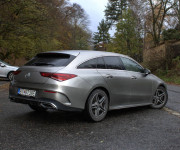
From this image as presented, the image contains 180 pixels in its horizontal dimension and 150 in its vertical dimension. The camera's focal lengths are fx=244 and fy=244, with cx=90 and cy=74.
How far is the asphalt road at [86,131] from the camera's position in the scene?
3.71 meters

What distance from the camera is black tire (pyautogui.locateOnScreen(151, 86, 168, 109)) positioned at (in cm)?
711

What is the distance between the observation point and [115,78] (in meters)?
5.70

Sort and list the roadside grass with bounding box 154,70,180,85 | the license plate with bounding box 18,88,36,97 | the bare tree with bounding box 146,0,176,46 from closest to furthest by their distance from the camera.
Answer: the license plate with bounding box 18,88,36,97
the roadside grass with bounding box 154,70,180,85
the bare tree with bounding box 146,0,176,46

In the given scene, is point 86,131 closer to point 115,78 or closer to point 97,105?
point 97,105

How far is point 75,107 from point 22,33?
43.0 ft

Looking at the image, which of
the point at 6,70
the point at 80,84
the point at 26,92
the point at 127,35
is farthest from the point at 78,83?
the point at 127,35

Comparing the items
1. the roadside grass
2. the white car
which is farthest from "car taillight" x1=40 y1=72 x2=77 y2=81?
the roadside grass

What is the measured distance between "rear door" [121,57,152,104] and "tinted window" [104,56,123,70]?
23cm

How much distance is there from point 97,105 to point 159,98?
271 cm

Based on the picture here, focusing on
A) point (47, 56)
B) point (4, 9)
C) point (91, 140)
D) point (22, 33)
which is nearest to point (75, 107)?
point (91, 140)

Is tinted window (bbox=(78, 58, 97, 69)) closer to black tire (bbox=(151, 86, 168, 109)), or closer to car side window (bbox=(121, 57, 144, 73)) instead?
car side window (bbox=(121, 57, 144, 73))

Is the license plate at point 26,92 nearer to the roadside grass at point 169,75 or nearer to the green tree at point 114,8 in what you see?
the roadside grass at point 169,75

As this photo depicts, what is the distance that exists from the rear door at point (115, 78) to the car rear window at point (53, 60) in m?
0.80

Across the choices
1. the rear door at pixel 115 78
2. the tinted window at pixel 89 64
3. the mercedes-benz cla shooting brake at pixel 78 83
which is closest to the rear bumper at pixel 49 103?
the mercedes-benz cla shooting brake at pixel 78 83
